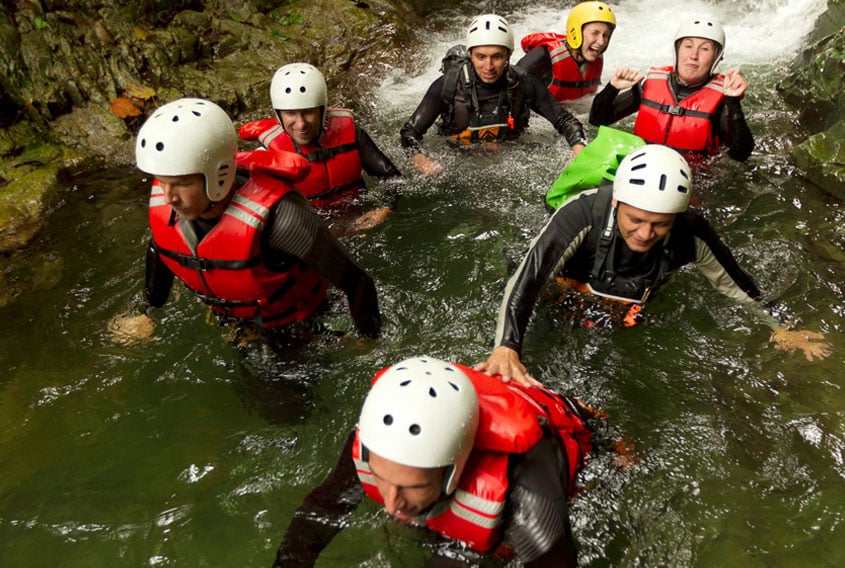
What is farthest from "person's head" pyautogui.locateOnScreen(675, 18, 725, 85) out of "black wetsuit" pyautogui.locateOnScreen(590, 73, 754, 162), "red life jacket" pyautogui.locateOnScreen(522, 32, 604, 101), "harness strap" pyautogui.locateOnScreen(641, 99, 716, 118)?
"red life jacket" pyautogui.locateOnScreen(522, 32, 604, 101)

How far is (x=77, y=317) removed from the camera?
16.8 ft

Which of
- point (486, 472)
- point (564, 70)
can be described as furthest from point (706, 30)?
point (486, 472)

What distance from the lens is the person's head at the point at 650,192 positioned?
353 cm

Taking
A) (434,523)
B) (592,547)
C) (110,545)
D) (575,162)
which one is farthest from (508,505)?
(575,162)

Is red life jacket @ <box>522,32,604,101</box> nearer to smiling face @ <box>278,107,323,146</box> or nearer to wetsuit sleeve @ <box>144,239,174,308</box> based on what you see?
smiling face @ <box>278,107,323,146</box>

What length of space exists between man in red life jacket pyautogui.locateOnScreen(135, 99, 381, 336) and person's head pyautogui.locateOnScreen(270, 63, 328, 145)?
5.21 feet

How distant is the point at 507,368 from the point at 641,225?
124 centimetres

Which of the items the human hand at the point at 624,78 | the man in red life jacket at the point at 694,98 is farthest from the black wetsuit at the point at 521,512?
the man in red life jacket at the point at 694,98

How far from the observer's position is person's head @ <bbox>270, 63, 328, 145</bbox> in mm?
4863

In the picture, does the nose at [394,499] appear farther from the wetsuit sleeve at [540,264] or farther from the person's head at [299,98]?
the person's head at [299,98]

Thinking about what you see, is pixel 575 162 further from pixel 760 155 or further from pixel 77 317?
pixel 77 317

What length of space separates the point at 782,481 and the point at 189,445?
3.77 metres

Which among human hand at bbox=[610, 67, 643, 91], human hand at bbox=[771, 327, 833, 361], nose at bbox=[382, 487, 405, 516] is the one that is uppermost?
human hand at bbox=[610, 67, 643, 91]

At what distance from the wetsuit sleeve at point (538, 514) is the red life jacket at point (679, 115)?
4.44m
